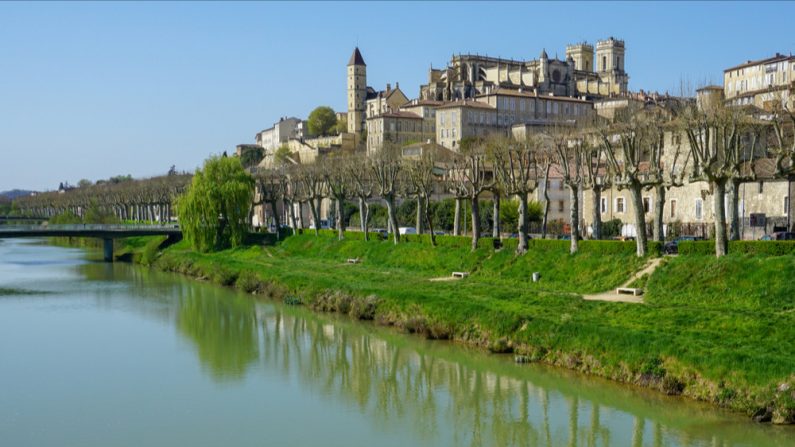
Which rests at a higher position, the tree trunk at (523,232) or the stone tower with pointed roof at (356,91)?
the stone tower with pointed roof at (356,91)

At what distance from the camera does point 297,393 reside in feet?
71.4

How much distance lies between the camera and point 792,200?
124 feet

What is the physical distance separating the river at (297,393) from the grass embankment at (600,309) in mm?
558

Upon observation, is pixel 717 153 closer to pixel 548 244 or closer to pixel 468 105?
pixel 548 244

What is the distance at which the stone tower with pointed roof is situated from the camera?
132 m

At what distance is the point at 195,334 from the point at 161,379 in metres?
7.23

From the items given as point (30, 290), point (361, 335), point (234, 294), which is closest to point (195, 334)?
point (361, 335)

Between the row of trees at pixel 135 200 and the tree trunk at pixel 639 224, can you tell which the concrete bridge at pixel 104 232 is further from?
the tree trunk at pixel 639 224

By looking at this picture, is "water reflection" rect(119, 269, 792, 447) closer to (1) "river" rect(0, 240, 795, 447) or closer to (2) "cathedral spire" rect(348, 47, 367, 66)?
(1) "river" rect(0, 240, 795, 447)

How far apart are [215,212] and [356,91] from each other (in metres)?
85.3

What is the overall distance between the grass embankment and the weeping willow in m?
12.9

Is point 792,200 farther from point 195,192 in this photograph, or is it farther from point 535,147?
point 195,192

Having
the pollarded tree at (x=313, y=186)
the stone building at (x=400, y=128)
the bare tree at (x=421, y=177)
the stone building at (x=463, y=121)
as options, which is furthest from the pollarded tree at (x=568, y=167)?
the stone building at (x=400, y=128)

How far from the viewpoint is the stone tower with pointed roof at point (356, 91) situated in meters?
132
